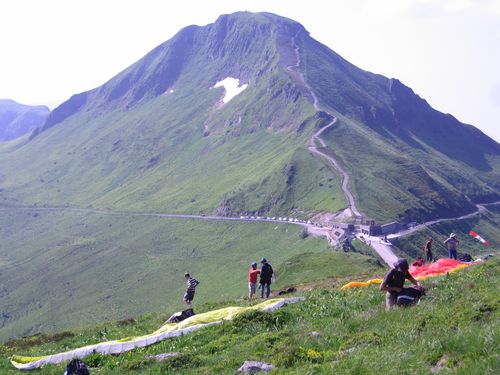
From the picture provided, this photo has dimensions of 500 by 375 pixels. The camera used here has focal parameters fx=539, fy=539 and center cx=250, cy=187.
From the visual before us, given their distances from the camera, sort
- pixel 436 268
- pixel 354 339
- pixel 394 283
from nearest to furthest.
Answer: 1. pixel 354 339
2. pixel 394 283
3. pixel 436 268

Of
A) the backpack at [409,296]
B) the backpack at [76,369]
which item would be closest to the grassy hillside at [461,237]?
the backpack at [409,296]

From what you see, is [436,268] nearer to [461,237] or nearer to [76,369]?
[76,369]

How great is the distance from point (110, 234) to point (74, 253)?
1649 cm

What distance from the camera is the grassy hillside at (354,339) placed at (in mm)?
11812

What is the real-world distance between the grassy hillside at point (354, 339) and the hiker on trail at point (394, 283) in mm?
490

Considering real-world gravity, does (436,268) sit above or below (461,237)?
above

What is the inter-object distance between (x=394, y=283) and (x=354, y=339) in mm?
4534

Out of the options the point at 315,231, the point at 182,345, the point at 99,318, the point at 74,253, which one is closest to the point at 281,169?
the point at 315,231

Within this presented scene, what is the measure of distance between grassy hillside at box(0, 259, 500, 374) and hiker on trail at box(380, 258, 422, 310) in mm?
490

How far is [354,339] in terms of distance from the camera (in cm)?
1465

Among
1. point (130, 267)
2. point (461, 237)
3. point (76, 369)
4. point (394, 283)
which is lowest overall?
point (130, 267)

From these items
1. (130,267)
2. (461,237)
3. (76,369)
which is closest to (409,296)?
(76,369)

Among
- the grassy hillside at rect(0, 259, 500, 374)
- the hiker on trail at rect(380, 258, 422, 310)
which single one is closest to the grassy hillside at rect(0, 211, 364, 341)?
the grassy hillside at rect(0, 259, 500, 374)

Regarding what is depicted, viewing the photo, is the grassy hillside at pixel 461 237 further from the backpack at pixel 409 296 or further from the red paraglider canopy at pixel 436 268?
the backpack at pixel 409 296
